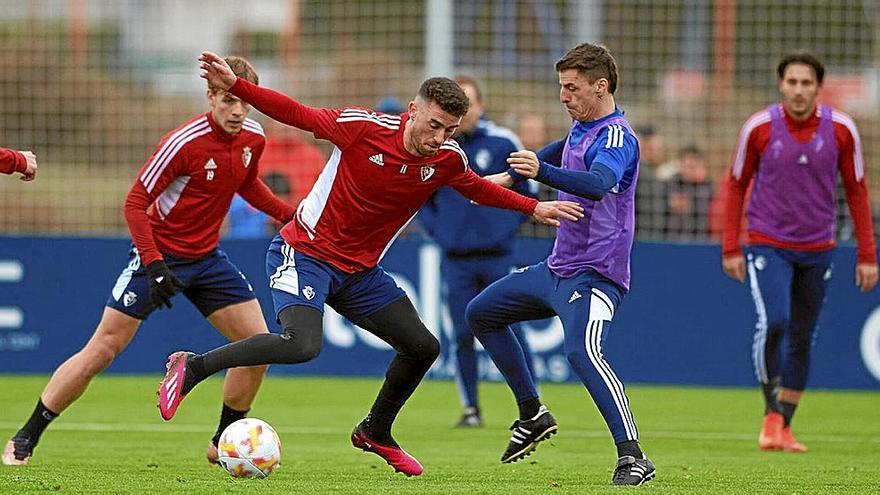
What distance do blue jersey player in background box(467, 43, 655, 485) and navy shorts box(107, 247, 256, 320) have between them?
1474 mm

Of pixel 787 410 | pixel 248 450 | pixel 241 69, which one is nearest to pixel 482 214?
pixel 787 410

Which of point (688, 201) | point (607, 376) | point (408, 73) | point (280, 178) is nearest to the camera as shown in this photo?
point (607, 376)

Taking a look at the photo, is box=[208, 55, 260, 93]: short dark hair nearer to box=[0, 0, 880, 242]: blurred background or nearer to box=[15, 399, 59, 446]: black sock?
box=[15, 399, 59, 446]: black sock

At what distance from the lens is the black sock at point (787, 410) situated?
980cm

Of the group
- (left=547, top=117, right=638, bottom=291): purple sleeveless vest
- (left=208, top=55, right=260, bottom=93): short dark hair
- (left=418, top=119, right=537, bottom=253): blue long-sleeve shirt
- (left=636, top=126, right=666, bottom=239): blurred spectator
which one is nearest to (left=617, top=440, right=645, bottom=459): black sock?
(left=547, top=117, right=638, bottom=291): purple sleeveless vest

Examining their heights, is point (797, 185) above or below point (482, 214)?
above

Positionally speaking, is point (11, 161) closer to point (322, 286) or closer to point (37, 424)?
point (37, 424)

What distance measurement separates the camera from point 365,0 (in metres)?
16.2

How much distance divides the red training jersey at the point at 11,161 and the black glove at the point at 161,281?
859 millimetres

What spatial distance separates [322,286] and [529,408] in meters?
1.31

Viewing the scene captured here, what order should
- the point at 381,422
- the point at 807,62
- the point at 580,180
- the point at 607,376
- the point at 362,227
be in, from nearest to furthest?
the point at 580,180 < the point at 607,376 < the point at 362,227 < the point at 381,422 < the point at 807,62

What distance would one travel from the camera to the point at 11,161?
782cm

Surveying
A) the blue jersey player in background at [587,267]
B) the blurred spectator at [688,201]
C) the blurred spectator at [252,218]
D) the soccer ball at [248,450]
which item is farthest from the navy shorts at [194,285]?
the blurred spectator at [688,201]

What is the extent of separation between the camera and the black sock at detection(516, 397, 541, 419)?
306 inches
